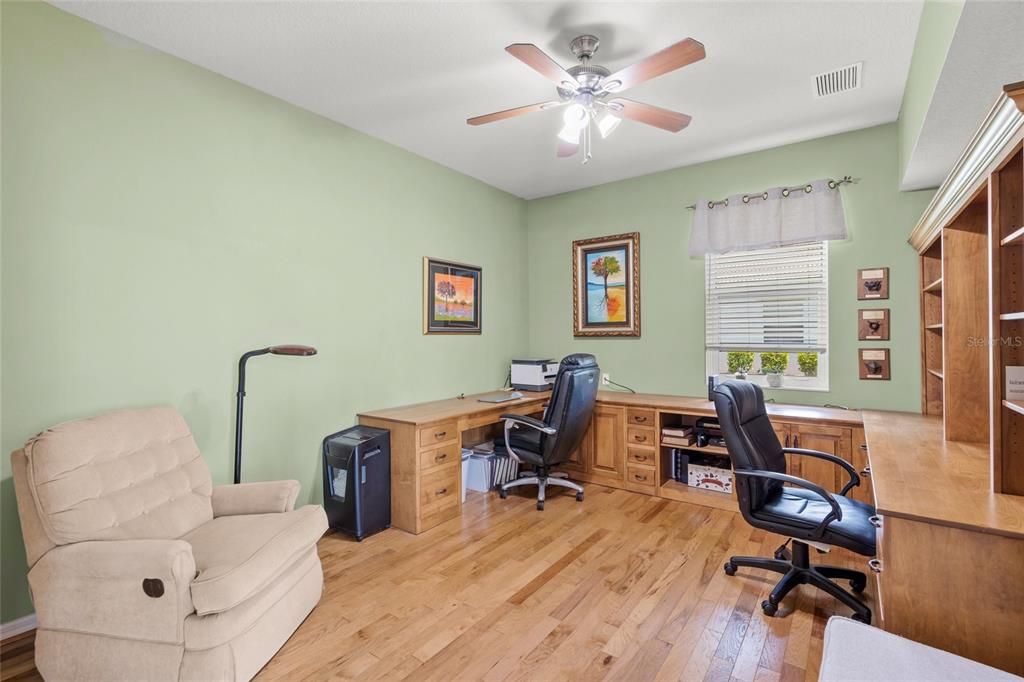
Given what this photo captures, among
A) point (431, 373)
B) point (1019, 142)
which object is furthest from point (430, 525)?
point (1019, 142)

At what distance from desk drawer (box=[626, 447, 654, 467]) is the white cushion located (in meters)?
2.42

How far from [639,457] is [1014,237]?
2.69 metres

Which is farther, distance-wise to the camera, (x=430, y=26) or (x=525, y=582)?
(x=525, y=582)

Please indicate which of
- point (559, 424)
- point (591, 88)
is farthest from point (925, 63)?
point (559, 424)

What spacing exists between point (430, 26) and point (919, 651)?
287 centimetres

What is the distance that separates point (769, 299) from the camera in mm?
3822

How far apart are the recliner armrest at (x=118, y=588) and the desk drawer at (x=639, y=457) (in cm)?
301

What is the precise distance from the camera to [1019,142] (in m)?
1.42

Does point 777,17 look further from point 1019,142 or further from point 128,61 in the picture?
point 128,61

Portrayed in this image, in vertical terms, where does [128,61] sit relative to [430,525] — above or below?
above

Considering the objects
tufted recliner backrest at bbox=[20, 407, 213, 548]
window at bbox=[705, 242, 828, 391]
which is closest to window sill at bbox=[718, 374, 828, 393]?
window at bbox=[705, 242, 828, 391]

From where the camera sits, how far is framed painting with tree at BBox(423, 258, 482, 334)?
397 cm

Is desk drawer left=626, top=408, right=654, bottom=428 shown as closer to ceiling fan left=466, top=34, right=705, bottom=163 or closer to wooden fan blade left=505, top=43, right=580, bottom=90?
ceiling fan left=466, top=34, right=705, bottom=163

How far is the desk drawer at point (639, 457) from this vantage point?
3.79 m
